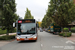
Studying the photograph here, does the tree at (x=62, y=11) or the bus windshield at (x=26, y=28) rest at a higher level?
the tree at (x=62, y=11)

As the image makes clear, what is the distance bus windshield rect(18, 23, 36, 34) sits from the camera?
12.0 m

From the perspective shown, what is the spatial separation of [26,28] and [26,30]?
255 mm

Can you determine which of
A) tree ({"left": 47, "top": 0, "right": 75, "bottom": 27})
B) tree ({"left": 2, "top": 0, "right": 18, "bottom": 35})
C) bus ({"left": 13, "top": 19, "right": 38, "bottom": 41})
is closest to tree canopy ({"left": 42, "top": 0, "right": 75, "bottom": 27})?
tree ({"left": 47, "top": 0, "right": 75, "bottom": 27})

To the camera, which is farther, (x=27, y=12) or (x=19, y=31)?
(x=27, y=12)

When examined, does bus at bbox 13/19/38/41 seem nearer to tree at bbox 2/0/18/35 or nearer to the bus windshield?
the bus windshield

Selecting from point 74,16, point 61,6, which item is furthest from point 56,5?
point 74,16

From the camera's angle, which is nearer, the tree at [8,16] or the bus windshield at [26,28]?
the bus windshield at [26,28]

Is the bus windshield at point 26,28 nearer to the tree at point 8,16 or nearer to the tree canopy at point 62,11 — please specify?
the tree at point 8,16

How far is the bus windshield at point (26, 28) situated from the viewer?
39.3ft

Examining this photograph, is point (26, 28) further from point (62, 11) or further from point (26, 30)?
point (62, 11)

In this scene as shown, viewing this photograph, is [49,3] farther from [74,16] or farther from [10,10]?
[10,10]

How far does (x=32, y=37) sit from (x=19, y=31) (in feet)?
6.14

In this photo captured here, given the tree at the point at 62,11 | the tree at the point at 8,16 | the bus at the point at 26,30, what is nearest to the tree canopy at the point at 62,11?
the tree at the point at 62,11

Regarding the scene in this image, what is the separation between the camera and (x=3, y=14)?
605 inches
